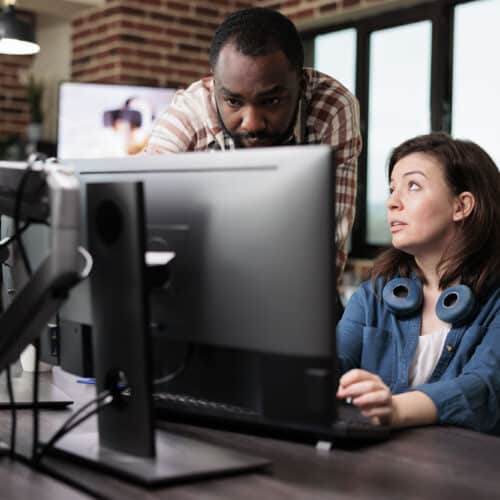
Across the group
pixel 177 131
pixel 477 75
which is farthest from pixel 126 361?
pixel 477 75

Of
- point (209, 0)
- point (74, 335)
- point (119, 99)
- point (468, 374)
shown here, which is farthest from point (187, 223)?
point (209, 0)

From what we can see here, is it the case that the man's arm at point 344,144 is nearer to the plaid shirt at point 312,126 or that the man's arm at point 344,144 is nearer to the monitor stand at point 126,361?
the plaid shirt at point 312,126

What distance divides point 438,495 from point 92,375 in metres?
0.54

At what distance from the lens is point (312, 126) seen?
1.94 metres

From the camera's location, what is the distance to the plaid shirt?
1.90 m

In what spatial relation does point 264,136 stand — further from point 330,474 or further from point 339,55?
point 339,55

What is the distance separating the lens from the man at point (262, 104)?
4.75 ft

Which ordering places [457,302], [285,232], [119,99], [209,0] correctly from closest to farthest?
[285,232] → [457,302] → [119,99] → [209,0]

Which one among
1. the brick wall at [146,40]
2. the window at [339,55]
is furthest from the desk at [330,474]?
the brick wall at [146,40]

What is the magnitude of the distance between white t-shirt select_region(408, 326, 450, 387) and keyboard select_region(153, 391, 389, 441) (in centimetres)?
32

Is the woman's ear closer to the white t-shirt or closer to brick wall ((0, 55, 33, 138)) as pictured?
the white t-shirt

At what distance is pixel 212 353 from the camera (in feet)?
3.50

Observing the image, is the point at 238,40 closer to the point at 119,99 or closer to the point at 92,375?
the point at 92,375

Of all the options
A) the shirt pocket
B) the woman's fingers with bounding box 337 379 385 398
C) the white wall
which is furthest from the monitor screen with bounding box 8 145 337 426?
the white wall
